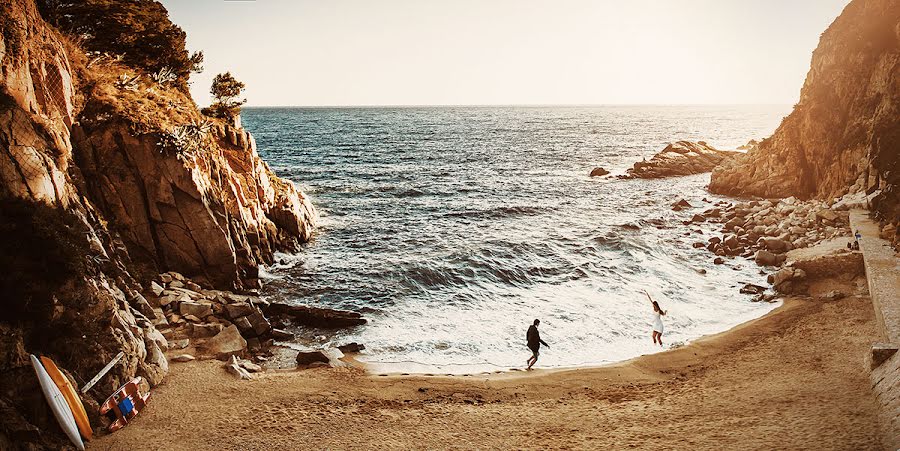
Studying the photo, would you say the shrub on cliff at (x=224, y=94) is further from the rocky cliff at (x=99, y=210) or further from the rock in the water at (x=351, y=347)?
the rock in the water at (x=351, y=347)

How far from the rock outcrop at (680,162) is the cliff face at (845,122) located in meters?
14.2

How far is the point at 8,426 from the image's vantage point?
10.1 meters

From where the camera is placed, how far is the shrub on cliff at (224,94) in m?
30.5

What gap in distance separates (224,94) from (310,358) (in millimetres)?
20822

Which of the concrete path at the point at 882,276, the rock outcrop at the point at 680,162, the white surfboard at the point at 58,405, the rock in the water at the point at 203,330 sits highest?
the rock outcrop at the point at 680,162

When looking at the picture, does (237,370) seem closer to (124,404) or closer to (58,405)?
(124,404)

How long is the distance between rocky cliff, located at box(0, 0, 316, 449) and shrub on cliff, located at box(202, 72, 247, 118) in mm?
1011

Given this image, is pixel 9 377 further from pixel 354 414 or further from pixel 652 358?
pixel 652 358

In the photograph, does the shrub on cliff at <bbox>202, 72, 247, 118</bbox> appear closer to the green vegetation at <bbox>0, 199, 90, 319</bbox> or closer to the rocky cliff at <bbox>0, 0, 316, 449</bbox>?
the rocky cliff at <bbox>0, 0, 316, 449</bbox>

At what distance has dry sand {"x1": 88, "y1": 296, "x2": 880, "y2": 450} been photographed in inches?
458

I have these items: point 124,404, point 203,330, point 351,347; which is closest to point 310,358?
point 351,347

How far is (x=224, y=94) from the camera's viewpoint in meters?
30.8

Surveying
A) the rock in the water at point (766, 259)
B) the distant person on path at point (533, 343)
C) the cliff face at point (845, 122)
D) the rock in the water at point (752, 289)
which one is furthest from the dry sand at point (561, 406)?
the cliff face at point (845, 122)

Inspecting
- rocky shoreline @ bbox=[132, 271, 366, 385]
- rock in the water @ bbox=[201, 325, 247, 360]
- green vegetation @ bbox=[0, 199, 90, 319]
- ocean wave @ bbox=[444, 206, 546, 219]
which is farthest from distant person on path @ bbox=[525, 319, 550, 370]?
ocean wave @ bbox=[444, 206, 546, 219]
